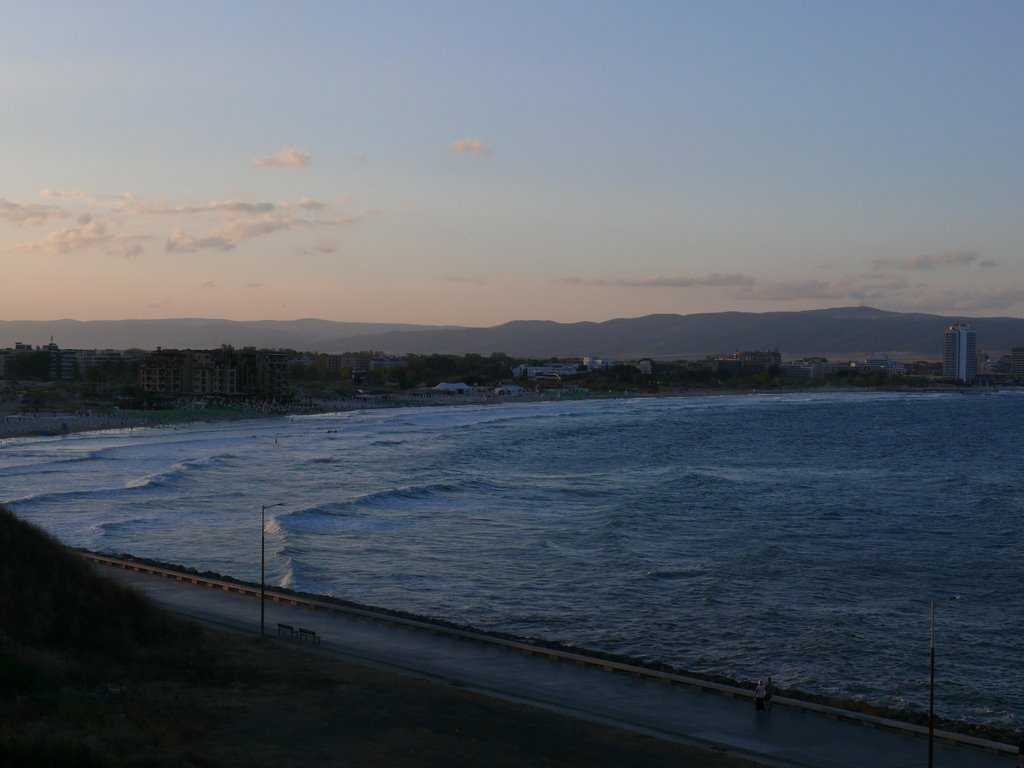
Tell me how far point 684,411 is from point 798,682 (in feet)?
373

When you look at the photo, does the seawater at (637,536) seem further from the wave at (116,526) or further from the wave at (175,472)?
the wave at (175,472)

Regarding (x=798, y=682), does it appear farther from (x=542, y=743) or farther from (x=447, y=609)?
(x=447, y=609)

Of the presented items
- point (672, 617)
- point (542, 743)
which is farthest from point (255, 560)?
point (542, 743)

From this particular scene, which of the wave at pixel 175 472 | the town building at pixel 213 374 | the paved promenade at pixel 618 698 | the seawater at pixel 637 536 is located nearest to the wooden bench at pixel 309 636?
the paved promenade at pixel 618 698

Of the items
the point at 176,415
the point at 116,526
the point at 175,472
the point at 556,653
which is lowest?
the point at 116,526

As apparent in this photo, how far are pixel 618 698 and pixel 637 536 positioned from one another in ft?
62.4

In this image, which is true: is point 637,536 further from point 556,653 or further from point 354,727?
point 354,727

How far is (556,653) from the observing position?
2117 cm

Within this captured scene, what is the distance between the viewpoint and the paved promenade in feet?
52.0

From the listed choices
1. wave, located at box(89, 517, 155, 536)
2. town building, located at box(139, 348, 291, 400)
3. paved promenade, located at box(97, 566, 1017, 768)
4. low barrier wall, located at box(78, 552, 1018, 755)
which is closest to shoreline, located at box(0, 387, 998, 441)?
town building, located at box(139, 348, 291, 400)

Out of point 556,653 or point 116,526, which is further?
point 116,526

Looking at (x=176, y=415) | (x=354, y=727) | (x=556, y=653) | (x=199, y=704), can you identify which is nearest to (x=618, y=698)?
(x=556, y=653)

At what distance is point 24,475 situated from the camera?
5584 cm

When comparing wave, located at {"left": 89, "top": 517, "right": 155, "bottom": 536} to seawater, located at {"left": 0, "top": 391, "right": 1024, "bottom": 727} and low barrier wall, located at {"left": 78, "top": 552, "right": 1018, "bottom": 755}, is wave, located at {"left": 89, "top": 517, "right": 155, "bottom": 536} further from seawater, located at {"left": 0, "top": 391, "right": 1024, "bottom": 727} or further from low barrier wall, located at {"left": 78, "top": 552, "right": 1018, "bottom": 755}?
low barrier wall, located at {"left": 78, "top": 552, "right": 1018, "bottom": 755}
